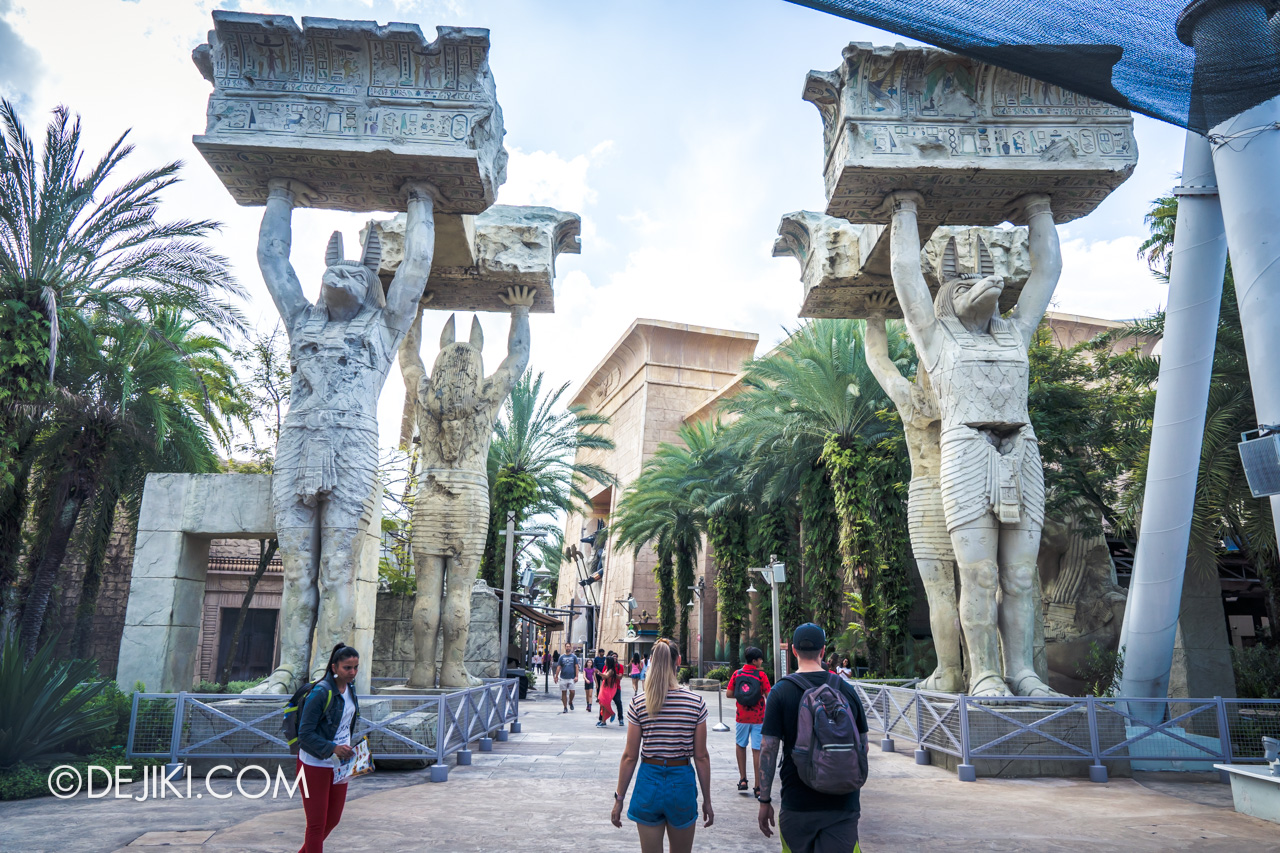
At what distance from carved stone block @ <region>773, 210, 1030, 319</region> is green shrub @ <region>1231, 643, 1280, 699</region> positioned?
566cm

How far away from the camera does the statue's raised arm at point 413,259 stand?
29.6 ft

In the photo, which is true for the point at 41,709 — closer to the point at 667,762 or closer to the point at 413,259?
the point at 413,259

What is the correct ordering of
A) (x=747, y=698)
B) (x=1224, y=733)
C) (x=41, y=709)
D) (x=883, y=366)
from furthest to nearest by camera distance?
(x=883, y=366), (x=1224, y=733), (x=41, y=709), (x=747, y=698)

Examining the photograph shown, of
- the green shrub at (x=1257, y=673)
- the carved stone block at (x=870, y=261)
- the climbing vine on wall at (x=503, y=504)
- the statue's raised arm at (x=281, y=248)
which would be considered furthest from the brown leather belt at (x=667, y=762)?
the climbing vine on wall at (x=503, y=504)

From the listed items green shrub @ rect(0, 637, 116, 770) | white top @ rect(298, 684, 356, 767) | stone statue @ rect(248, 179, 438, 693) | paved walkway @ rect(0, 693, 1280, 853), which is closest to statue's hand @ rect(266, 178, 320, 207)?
stone statue @ rect(248, 179, 438, 693)

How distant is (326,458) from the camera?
317 inches

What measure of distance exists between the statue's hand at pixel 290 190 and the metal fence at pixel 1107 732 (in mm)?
8490

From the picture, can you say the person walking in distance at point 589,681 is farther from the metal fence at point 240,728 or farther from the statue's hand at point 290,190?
the statue's hand at point 290,190

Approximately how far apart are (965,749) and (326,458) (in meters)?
6.37

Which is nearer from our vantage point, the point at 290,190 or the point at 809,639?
the point at 809,639

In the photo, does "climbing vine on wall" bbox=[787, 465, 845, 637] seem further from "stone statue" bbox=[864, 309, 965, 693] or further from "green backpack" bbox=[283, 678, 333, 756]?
"green backpack" bbox=[283, 678, 333, 756]

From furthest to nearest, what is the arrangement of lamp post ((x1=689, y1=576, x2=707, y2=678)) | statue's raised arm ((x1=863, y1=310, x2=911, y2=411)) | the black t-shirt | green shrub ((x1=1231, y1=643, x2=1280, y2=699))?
1. lamp post ((x1=689, y1=576, x2=707, y2=678))
2. green shrub ((x1=1231, y1=643, x2=1280, y2=699))
3. statue's raised arm ((x1=863, y1=310, x2=911, y2=411))
4. the black t-shirt

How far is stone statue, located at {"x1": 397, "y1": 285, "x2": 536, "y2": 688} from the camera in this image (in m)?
10.5

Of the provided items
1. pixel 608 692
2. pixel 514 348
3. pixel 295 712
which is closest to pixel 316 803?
pixel 295 712
